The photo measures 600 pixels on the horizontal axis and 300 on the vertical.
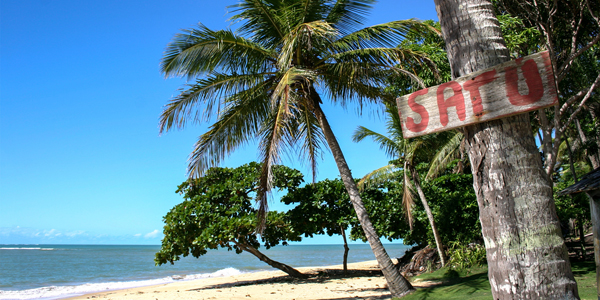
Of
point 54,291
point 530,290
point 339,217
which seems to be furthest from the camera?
point 54,291

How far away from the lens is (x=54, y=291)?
1527cm

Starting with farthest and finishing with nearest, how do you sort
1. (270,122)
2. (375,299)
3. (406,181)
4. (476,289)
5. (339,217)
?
(339,217)
(406,181)
(270,122)
(375,299)
(476,289)

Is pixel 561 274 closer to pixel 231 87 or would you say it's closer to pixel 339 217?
pixel 231 87

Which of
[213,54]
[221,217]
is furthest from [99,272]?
[213,54]

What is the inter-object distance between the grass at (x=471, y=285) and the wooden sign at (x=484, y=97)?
4914 mm

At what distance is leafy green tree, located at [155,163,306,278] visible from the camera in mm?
10795

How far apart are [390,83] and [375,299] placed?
5178mm

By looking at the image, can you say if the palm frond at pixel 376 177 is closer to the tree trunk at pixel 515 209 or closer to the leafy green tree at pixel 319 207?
the leafy green tree at pixel 319 207

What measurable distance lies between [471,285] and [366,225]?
2.45 m

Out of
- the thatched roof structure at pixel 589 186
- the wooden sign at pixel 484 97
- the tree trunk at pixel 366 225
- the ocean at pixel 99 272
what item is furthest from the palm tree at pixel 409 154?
the ocean at pixel 99 272

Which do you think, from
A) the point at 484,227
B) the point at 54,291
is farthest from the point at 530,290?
the point at 54,291

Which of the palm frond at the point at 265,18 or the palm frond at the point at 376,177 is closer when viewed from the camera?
the palm frond at the point at 265,18

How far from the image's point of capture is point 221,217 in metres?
11.0

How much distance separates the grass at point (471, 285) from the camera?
6.66 meters
